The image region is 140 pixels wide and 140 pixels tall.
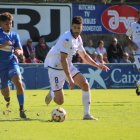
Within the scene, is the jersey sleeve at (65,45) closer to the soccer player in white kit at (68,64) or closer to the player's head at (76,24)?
the soccer player in white kit at (68,64)

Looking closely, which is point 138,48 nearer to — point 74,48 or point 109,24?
point 74,48

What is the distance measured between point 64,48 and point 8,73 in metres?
1.33

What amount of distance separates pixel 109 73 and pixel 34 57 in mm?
3179

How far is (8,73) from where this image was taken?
14.1m

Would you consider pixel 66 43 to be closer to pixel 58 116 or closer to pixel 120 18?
pixel 58 116

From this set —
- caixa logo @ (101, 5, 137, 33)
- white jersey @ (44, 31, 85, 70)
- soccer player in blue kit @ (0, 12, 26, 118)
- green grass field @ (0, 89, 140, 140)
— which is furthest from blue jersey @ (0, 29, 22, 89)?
caixa logo @ (101, 5, 137, 33)

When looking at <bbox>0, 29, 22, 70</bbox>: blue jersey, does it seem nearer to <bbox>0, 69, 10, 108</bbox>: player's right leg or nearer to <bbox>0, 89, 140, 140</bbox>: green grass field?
<bbox>0, 69, 10, 108</bbox>: player's right leg

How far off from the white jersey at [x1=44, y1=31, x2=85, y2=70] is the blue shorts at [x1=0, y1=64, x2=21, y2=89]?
730 mm

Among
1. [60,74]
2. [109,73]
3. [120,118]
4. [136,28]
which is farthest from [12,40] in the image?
[109,73]

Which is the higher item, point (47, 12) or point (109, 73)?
point (47, 12)

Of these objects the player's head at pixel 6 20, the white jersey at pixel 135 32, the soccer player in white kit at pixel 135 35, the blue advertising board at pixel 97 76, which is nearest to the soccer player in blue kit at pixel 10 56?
the player's head at pixel 6 20

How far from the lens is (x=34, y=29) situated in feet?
101

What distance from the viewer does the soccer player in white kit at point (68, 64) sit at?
13.4 metres

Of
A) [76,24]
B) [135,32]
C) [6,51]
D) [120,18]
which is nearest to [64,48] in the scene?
[76,24]
